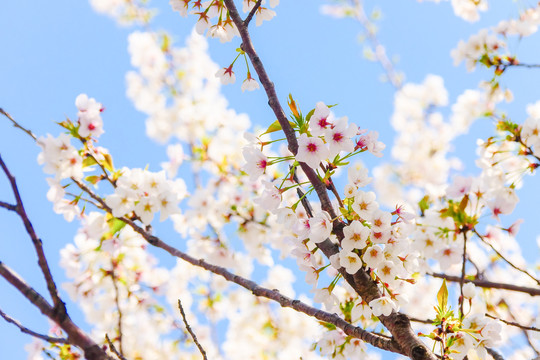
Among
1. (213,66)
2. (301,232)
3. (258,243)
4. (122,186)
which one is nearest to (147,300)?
(258,243)

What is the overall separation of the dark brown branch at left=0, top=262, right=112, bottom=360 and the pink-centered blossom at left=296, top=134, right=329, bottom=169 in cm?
68

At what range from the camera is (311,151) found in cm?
128

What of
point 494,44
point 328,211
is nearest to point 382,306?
point 328,211

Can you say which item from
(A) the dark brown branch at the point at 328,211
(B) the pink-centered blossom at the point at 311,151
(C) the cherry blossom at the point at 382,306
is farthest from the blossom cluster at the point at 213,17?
(C) the cherry blossom at the point at 382,306

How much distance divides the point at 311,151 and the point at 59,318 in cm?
76

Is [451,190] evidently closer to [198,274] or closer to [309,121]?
[309,121]

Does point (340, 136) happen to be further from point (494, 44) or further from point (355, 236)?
point (494, 44)

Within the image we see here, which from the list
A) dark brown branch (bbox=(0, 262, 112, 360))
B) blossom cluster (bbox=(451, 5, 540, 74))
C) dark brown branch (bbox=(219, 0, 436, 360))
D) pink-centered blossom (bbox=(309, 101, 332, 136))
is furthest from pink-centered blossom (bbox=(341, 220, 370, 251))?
blossom cluster (bbox=(451, 5, 540, 74))

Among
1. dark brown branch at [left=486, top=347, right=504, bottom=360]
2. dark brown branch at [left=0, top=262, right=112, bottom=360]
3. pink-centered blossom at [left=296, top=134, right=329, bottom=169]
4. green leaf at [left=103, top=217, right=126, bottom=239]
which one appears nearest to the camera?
dark brown branch at [left=0, top=262, right=112, bottom=360]

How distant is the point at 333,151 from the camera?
4.30 feet

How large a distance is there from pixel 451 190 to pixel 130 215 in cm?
168

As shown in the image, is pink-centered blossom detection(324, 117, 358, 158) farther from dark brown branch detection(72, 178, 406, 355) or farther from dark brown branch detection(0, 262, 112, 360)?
dark brown branch detection(0, 262, 112, 360)

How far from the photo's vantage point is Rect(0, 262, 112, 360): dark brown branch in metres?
0.89

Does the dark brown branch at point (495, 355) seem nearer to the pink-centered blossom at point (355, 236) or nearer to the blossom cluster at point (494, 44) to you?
the pink-centered blossom at point (355, 236)
